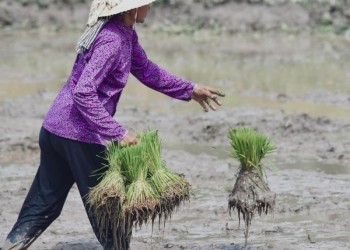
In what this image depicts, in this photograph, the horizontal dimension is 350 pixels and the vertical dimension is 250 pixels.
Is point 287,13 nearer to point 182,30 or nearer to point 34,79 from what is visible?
point 182,30

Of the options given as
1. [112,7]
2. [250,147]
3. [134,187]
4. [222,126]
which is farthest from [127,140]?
[222,126]

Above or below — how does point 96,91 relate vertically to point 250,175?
above

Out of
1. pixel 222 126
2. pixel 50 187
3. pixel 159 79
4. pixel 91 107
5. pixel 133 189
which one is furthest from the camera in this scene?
pixel 222 126

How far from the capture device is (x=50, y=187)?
236 inches

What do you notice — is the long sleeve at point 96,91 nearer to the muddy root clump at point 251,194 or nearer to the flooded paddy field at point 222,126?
the muddy root clump at point 251,194

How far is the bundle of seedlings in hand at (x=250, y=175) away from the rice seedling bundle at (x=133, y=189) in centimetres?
59

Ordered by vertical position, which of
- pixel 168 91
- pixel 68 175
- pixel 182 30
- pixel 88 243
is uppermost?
pixel 182 30

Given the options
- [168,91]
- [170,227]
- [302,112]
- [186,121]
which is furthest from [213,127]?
[168,91]

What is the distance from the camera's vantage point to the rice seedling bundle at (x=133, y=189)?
5512 millimetres

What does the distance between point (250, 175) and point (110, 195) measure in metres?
1.11

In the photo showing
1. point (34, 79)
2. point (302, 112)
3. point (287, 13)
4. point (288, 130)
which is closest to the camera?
point (288, 130)

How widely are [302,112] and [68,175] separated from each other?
635 cm

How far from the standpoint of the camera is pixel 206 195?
8.23 m

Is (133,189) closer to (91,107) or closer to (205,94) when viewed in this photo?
(91,107)
